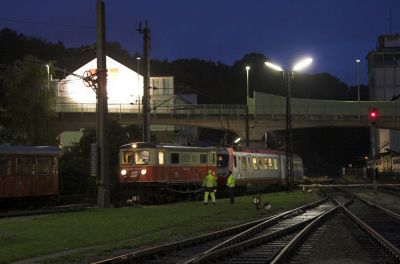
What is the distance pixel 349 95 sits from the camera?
177 metres

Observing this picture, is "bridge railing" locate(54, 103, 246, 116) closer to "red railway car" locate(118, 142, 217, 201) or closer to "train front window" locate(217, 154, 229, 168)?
"train front window" locate(217, 154, 229, 168)

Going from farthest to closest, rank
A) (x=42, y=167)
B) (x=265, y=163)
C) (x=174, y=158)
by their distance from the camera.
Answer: (x=265, y=163), (x=174, y=158), (x=42, y=167)

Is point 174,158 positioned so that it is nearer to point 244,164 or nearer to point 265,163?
point 244,164

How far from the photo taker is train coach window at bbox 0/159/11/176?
29.1 metres

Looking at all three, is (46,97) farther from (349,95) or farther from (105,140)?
(349,95)

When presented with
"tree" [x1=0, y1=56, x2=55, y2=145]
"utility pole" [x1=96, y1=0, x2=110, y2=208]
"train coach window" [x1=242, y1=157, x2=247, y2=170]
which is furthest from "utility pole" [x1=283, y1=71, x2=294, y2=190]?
"utility pole" [x1=96, y1=0, x2=110, y2=208]

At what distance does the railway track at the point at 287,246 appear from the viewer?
44.5 feet

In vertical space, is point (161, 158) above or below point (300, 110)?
below

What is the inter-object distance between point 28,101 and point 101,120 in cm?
2197

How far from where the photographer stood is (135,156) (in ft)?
117

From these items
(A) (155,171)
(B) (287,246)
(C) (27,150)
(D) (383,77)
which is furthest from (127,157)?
(D) (383,77)

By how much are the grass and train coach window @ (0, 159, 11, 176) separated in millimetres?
4249

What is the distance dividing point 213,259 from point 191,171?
24568 mm

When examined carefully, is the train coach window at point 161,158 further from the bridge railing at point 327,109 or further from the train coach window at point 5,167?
the bridge railing at point 327,109
